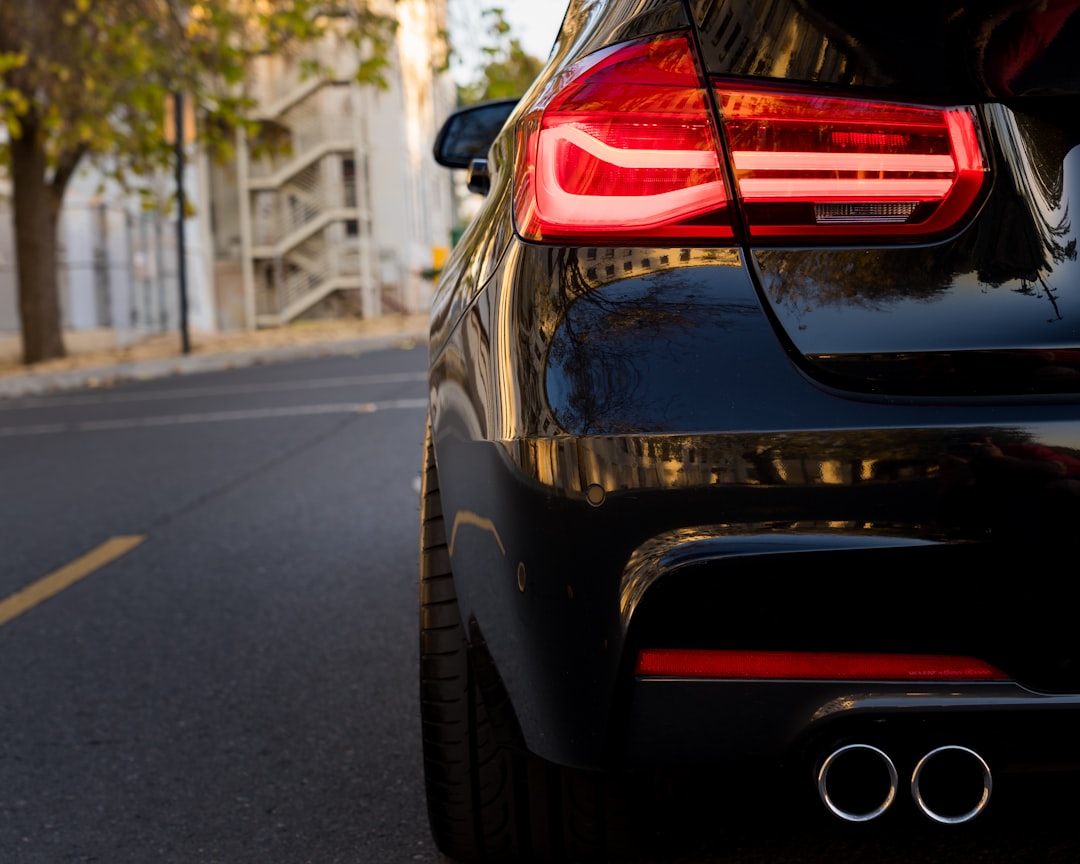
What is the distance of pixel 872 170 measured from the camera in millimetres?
1638

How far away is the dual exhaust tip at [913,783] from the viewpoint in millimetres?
1644

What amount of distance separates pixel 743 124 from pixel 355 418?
8.41 meters

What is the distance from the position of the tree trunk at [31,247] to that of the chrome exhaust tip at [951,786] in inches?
790

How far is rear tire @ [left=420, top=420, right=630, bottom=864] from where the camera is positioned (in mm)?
2068

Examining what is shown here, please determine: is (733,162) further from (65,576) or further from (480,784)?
(65,576)

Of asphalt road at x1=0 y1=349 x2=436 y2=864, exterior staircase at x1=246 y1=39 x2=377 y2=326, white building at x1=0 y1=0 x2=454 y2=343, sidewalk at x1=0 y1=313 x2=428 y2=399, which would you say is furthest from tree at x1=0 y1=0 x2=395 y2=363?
exterior staircase at x1=246 y1=39 x2=377 y2=326

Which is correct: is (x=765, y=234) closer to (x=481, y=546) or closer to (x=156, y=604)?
(x=481, y=546)

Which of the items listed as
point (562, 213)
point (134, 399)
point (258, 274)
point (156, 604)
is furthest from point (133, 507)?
point (258, 274)

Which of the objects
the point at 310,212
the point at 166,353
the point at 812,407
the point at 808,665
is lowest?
the point at 808,665

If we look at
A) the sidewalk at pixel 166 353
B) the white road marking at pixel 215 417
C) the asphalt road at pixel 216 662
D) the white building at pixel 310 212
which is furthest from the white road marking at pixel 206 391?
the white building at pixel 310 212

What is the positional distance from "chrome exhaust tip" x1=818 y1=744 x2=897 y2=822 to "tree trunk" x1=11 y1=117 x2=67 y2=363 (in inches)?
787

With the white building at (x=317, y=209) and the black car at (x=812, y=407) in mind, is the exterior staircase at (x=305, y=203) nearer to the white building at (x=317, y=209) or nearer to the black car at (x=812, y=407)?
the white building at (x=317, y=209)

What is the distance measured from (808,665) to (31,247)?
66.8ft

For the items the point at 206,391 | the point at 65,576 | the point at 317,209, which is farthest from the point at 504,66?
the point at 317,209
